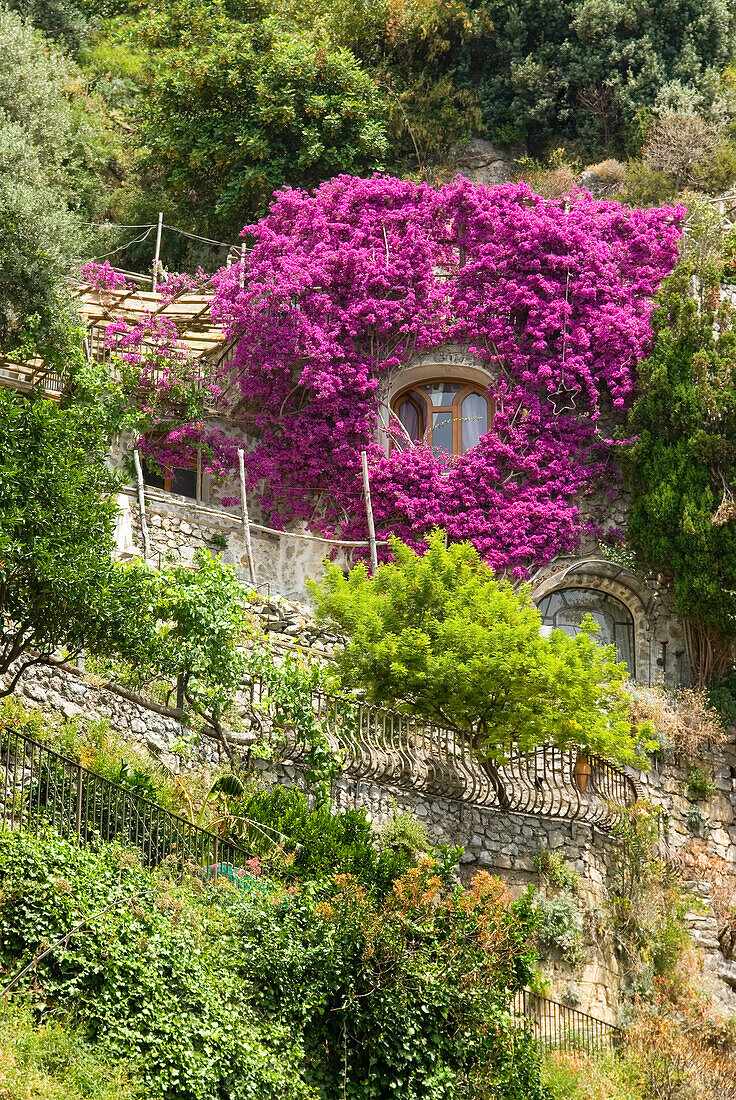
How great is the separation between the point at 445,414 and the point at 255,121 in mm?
8689

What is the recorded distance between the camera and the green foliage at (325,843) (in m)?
13.5

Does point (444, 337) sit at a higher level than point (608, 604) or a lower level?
higher

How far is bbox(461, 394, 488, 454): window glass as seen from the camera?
75.4ft

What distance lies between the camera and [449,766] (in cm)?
1683

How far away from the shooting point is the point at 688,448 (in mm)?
20703

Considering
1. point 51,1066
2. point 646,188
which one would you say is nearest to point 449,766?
point 51,1066

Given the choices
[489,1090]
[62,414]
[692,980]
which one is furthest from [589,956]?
[62,414]

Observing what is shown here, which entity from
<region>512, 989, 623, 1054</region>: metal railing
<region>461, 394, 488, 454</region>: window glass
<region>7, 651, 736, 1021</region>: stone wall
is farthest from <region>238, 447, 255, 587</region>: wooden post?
<region>512, 989, 623, 1054</region>: metal railing

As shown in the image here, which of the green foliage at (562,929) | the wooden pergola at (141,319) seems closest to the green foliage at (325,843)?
the green foliage at (562,929)

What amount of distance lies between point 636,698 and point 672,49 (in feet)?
55.2

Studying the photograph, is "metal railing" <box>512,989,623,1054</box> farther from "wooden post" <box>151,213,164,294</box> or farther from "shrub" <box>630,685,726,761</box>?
"wooden post" <box>151,213,164,294</box>

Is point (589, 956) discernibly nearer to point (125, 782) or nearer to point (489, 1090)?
point (489, 1090)

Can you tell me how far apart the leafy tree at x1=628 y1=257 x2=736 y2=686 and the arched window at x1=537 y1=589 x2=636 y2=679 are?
1.05 metres

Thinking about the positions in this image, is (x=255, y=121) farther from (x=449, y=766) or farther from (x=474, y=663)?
(x=449, y=766)
